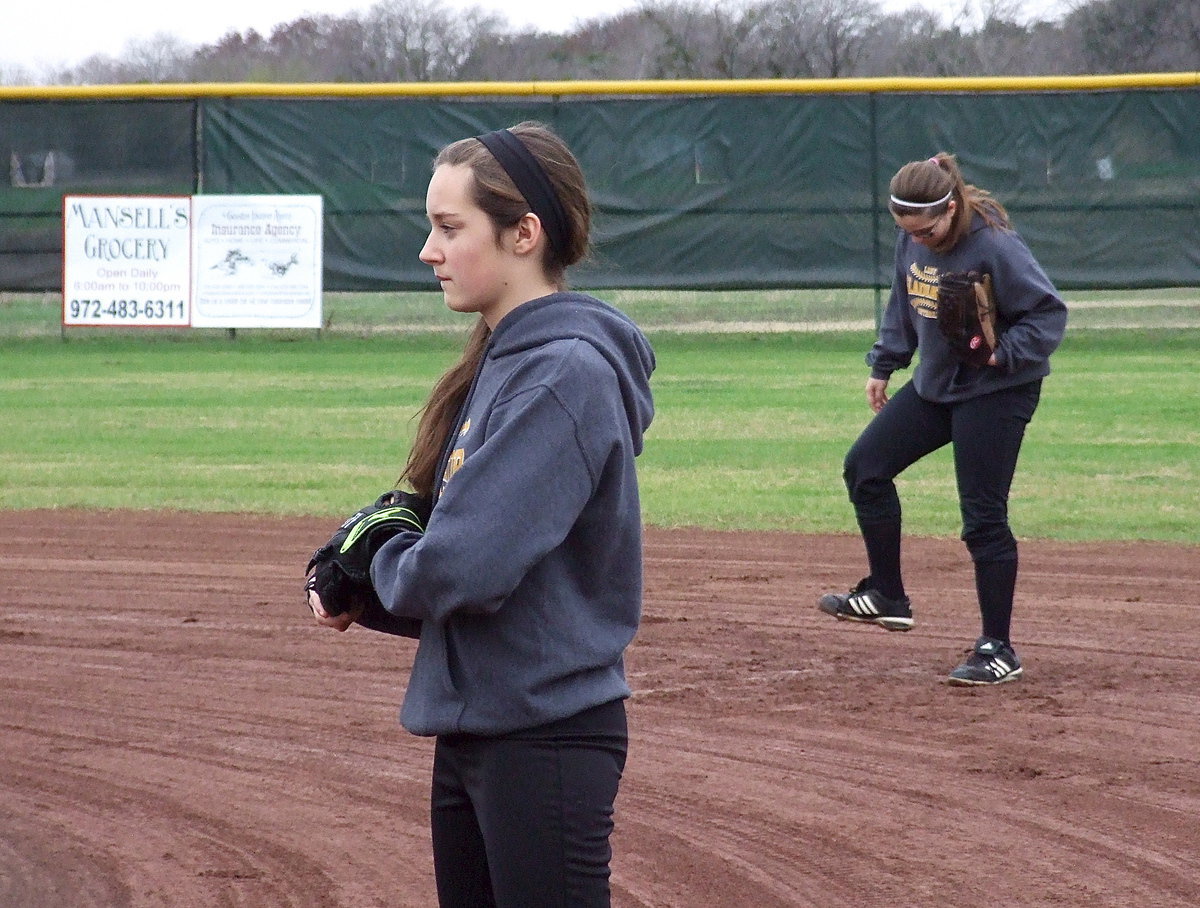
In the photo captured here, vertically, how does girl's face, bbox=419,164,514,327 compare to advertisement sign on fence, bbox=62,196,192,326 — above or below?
above

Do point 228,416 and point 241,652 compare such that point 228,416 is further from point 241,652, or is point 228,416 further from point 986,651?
point 986,651

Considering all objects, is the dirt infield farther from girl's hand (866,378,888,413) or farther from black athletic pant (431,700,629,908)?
black athletic pant (431,700,629,908)

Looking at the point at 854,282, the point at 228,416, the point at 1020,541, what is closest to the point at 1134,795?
the point at 1020,541

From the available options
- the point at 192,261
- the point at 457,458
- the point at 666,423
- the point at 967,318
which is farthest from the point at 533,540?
the point at 192,261

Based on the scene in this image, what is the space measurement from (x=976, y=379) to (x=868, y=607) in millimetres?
977

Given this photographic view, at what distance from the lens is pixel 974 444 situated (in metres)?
5.62

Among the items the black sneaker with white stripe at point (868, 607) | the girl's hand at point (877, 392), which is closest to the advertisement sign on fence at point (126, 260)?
the girl's hand at point (877, 392)

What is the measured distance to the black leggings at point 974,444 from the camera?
5621 millimetres

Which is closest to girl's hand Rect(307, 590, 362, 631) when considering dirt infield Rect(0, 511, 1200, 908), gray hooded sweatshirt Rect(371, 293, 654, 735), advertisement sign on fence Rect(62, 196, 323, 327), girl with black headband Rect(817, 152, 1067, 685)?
gray hooded sweatshirt Rect(371, 293, 654, 735)

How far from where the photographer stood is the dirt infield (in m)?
3.92

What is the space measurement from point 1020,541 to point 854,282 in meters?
10.1

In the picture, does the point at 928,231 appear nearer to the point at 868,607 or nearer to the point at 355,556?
the point at 868,607

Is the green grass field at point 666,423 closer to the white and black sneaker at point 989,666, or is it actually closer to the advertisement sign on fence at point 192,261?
the advertisement sign on fence at point 192,261

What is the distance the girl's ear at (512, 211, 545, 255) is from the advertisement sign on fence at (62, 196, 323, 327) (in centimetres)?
1634
